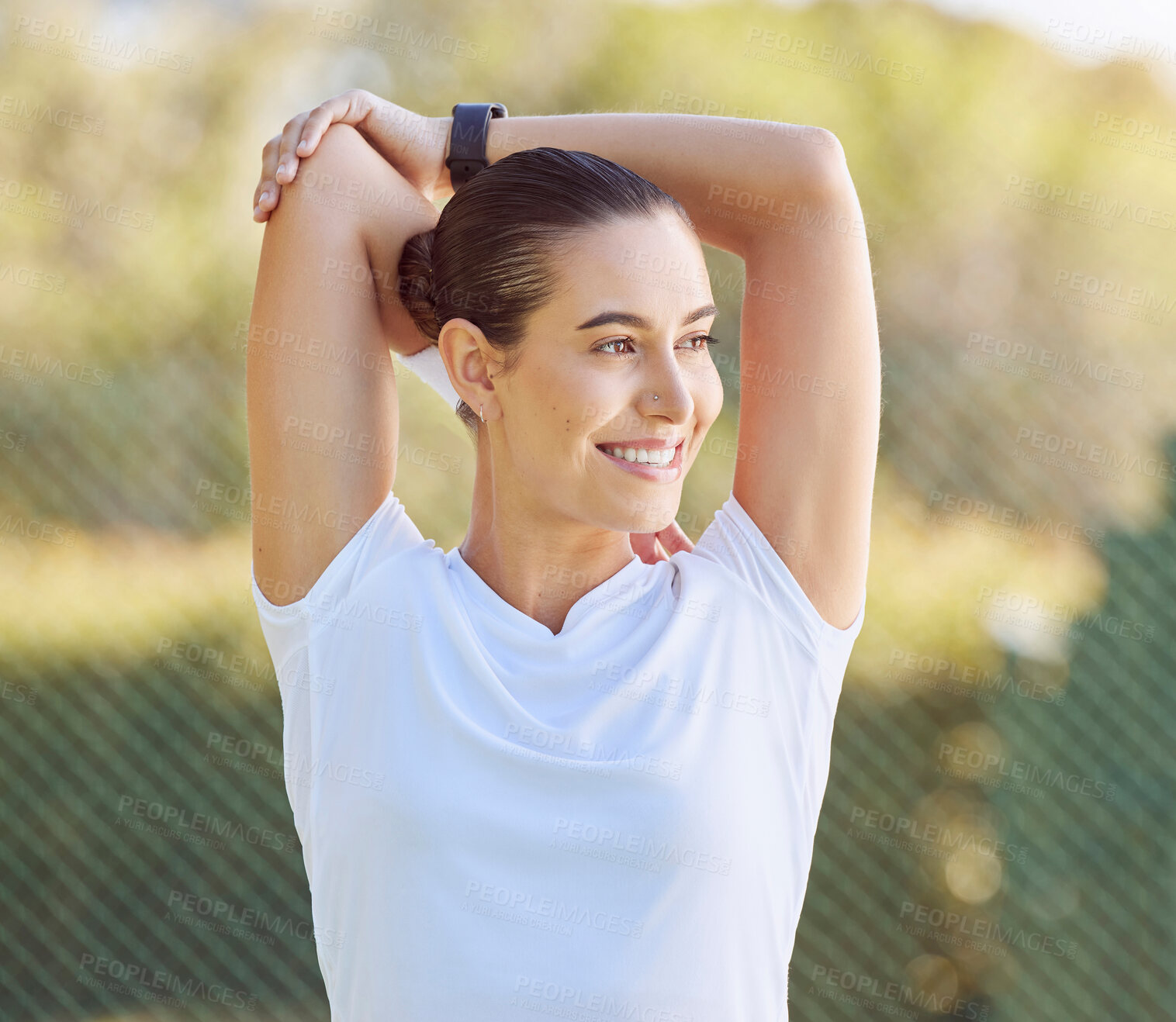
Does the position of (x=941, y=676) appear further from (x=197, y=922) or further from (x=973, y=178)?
(x=973, y=178)

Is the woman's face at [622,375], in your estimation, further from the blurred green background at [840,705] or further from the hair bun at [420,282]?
the blurred green background at [840,705]

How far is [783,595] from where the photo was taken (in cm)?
128

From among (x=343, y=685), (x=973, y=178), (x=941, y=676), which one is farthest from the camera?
(x=973, y=178)

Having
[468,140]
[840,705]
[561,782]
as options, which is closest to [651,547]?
[561,782]

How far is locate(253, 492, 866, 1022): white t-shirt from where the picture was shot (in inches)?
44.9

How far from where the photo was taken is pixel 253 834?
10.5 feet

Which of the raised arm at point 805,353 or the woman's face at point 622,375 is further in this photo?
the raised arm at point 805,353

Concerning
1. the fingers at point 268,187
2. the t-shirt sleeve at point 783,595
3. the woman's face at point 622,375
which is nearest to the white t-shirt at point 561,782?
the t-shirt sleeve at point 783,595

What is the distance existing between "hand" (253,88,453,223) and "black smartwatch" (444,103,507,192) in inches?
0.6

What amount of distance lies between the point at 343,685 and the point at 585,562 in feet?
0.98

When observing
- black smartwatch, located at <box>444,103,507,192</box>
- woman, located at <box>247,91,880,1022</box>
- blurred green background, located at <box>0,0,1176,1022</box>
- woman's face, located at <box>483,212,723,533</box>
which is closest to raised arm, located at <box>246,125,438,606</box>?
woman, located at <box>247,91,880,1022</box>

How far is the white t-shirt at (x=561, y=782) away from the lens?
1.14 m

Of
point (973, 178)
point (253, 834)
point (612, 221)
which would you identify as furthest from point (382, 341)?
point (973, 178)

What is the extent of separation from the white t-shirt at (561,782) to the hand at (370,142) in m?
0.43
